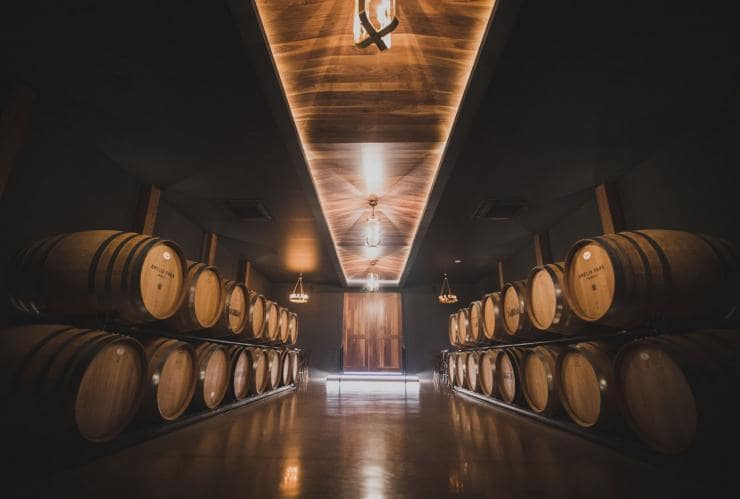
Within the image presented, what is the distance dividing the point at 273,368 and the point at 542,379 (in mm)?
3849

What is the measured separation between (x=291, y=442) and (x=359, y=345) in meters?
8.38

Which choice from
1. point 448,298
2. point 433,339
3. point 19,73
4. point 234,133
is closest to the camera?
point 19,73

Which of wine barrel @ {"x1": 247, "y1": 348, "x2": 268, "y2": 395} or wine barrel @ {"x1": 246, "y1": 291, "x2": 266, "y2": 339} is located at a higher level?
wine barrel @ {"x1": 246, "y1": 291, "x2": 266, "y2": 339}

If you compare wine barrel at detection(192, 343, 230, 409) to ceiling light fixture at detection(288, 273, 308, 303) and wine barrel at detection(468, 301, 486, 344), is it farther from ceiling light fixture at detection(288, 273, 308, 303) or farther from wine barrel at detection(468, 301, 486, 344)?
ceiling light fixture at detection(288, 273, 308, 303)

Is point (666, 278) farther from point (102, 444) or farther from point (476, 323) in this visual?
point (102, 444)

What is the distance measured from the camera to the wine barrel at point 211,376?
3.06m

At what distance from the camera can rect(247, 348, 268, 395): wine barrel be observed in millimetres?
4301

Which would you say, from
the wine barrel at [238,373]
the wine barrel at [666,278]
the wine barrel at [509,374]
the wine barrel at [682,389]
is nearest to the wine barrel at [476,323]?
the wine barrel at [509,374]

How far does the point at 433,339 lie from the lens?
1024 centimetres

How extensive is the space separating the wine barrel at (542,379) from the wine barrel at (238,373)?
3243mm

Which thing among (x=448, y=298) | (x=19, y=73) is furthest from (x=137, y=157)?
(x=448, y=298)

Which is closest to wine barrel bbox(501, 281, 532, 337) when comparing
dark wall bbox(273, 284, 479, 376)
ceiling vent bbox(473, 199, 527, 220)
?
ceiling vent bbox(473, 199, 527, 220)

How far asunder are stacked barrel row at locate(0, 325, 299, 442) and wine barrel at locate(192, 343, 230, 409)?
0.07 metres

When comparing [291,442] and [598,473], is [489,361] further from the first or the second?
[291,442]
